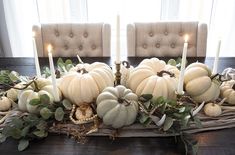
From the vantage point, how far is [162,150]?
71cm

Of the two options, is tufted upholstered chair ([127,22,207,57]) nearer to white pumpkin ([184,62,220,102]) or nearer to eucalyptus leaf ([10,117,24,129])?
white pumpkin ([184,62,220,102])

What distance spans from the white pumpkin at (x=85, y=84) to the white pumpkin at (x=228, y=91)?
0.43 m

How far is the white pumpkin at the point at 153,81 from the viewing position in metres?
Answer: 0.78

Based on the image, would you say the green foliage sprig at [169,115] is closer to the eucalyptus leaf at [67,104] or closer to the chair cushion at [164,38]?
the eucalyptus leaf at [67,104]

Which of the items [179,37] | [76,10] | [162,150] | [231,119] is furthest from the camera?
[76,10]

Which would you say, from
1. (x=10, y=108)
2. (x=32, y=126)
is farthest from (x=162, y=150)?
(x=10, y=108)

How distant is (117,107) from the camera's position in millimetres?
712

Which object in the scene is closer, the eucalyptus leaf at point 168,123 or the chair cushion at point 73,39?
the eucalyptus leaf at point 168,123

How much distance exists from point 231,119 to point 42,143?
0.64 m

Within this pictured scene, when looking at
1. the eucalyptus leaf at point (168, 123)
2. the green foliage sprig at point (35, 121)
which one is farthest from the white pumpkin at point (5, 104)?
the eucalyptus leaf at point (168, 123)

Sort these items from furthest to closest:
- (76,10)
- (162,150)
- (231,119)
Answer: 1. (76,10)
2. (231,119)
3. (162,150)

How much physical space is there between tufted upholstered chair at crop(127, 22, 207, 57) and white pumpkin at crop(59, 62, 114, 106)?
31.2 inches

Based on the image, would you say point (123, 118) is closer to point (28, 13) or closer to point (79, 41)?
point (79, 41)

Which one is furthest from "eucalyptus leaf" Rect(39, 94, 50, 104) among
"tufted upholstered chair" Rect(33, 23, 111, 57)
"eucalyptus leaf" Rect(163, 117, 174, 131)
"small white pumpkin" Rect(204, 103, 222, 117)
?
"tufted upholstered chair" Rect(33, 23, 111, 57)
